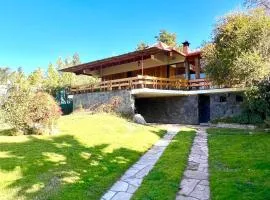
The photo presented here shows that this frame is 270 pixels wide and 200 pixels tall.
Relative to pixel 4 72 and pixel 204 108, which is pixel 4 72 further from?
pixel 204 108

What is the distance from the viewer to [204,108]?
26656 millimetres

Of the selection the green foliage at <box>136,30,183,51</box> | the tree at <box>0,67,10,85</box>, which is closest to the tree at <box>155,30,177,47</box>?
the green foliage at <box>136,30,183,51</box>

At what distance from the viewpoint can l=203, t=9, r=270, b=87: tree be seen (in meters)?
19.5

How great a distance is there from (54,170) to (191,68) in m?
22.8

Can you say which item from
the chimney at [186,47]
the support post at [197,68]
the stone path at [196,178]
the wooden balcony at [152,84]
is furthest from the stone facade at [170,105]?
the stone path at [196,178]

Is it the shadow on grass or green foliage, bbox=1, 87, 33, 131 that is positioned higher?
green foliage, bbox=1, 87, 33, 131

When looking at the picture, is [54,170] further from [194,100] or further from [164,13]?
[164,13]

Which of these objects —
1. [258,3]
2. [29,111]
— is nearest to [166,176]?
[29,111]

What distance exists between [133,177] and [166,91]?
16819 millimetres

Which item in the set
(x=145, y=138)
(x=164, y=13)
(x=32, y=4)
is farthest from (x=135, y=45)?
(x=145, y=138)

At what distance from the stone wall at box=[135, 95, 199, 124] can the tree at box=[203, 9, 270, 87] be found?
4363mm

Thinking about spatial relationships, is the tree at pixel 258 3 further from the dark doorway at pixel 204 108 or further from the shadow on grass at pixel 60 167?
the shadow on grass at pixel 60 167

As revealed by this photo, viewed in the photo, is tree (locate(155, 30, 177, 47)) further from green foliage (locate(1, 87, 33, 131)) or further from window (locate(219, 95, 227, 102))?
green foliage (locate(1, 87, 33, 131))

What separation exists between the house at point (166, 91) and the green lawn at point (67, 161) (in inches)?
375
